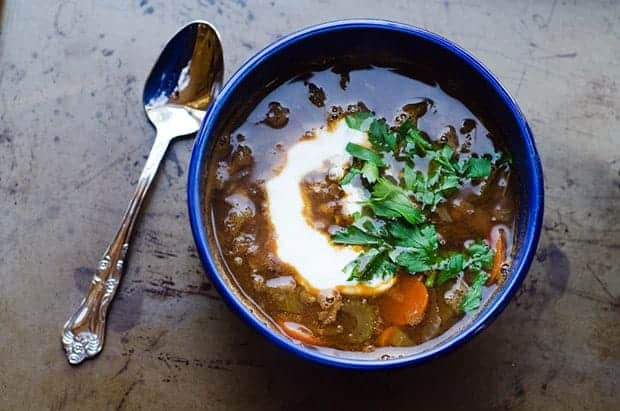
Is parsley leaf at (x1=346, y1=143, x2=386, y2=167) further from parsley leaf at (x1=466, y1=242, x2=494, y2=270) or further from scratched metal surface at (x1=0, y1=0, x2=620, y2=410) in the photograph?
scratched metal surface at (x1=0, y1=0, x2=620, y2=410)

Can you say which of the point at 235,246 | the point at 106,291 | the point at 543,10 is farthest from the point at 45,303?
the point at 543,10

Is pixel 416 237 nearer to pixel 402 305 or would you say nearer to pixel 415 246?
pixel 415 246

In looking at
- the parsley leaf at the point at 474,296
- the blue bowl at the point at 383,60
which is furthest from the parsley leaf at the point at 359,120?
the parsley leaf at the point at 474,296

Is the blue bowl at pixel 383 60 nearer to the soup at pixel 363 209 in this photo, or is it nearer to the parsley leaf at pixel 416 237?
the soup at pixel 363 209

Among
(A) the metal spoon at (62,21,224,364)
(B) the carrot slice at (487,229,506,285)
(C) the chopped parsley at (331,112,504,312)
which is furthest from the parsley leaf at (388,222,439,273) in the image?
(A) the metal spoon at (62,21,224,364)

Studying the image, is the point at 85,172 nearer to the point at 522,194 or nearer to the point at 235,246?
the point at 235,246

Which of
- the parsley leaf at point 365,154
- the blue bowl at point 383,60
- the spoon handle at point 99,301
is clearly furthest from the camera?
the spoon handle at point 99,301

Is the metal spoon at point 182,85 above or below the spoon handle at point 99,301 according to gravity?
above
